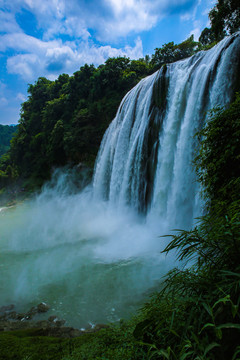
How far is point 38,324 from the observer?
4.01m

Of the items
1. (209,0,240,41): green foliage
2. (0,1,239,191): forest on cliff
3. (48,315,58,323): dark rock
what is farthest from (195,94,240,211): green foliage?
(0,1,239,191): forest on cliff

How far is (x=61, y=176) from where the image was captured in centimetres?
2041

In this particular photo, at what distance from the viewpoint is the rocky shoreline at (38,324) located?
362cm

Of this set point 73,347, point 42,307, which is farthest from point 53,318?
point 73,347

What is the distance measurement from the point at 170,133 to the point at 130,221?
15.1ft

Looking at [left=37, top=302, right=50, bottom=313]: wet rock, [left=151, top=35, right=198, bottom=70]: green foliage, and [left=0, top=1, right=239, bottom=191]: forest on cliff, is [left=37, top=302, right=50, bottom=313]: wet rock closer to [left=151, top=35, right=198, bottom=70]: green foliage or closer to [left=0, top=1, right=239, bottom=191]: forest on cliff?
[left=0, top=1, right=239, bottom=191]: forest on cliff

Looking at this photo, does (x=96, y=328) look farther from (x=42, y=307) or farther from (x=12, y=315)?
(x=12, y=315)

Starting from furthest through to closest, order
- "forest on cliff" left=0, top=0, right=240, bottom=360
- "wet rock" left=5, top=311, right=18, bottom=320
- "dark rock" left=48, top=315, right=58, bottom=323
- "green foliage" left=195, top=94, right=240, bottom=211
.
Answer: "wet rock" left=5, top=311, right=18, bottom=320 → "dark rock" left=48, top=315, right=58, bottom=323 → "green foliage" left=195, top=94, right=240, bottom=211 → "forest on cliff" left=0, top=0, right=240, bottom=360

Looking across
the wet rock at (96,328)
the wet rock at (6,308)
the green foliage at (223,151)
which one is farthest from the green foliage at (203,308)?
the wet rock at (6,308)

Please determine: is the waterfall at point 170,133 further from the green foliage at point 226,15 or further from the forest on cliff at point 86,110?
the forest on cliff at point 86,110

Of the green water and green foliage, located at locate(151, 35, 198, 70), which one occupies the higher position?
green foliage, located at locate(151, 35, 198, 70)

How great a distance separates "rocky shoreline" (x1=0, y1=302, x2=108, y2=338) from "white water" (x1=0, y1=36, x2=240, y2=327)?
8.9 inches

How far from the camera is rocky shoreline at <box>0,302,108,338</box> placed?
3617mm

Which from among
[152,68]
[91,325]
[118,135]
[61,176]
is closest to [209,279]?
[91,325]
